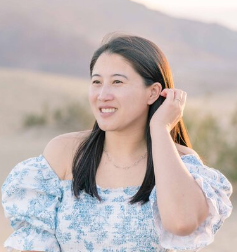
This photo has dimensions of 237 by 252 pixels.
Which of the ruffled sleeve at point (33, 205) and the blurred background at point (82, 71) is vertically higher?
the ruffled sleeve at point (33, 205)

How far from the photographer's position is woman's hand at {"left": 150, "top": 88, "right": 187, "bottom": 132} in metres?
3.23

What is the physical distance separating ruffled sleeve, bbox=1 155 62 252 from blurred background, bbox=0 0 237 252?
86cm

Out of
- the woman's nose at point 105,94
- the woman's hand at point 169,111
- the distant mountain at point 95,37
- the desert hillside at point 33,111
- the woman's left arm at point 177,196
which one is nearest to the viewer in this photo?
the woman's left arm at point 177,196

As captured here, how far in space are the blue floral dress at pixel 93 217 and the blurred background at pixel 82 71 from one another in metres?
0.87

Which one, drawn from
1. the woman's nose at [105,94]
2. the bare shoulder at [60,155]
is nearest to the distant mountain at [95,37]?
the bare shoulder at [60,155]

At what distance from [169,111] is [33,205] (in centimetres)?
76

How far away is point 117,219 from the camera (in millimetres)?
3070

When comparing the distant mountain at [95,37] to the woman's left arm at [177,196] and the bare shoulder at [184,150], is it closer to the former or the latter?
the bare shoulder at [184,150]

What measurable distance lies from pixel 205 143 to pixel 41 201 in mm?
Result: 8772

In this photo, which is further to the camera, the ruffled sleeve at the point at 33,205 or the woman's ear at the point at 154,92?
the woman's ear at the point at 154,92

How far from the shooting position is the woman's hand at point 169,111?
3.23m

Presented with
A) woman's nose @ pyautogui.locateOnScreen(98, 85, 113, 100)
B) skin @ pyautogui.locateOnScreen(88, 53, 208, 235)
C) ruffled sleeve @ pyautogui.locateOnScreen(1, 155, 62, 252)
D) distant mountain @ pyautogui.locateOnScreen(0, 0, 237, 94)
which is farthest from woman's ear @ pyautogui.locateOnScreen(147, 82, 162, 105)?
distant mountain @ pyautogui.locateOnScreen(0, 0, 237, 94)

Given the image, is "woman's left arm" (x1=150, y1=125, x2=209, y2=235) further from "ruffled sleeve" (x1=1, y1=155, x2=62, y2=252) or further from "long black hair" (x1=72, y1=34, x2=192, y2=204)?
"ruffled sleeve" (x1=1, y1=155, x2=62, y2=252)

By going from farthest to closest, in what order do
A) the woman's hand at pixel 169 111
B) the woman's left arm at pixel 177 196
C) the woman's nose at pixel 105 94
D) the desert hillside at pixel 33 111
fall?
the desert hillside at pixel 33 111 → the woman's hand at pixel 169 111 → the woman's nose at pixel 105 94 → the woman's left arm at pixel 177 196
